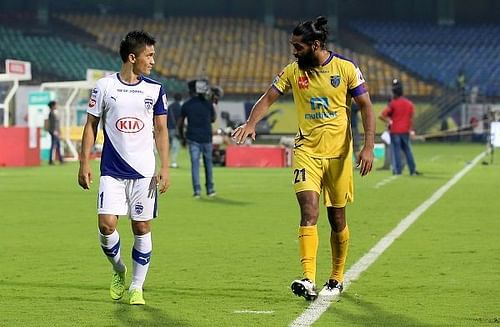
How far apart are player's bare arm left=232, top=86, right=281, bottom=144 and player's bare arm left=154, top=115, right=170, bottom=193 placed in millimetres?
517

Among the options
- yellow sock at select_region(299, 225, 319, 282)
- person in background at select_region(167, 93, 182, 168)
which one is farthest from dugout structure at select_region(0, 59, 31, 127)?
yellow sock at select_region(299, 225, 319, 282)

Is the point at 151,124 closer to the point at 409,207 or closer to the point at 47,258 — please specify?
the point at 47,258

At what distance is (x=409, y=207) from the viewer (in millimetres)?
19844

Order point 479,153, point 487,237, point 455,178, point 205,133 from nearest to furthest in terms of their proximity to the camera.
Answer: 1. point 487,237
2. point 205,133
3. point 455,178
4. point 479,153

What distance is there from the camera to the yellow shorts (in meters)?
10.0

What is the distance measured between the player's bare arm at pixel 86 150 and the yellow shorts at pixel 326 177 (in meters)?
1.47

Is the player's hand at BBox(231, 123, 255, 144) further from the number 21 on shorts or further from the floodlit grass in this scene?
the floodlit grass

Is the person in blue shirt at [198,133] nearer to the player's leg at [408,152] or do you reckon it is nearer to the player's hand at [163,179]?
the player's leg at [408,152]

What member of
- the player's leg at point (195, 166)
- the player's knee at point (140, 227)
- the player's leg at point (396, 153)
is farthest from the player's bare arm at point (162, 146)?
the player's leg at point (396, 153)

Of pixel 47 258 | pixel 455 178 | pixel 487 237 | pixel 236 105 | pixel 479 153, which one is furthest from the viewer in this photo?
pixel 236 105

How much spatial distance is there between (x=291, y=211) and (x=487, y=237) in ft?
14.7

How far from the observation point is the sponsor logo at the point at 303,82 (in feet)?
32.5

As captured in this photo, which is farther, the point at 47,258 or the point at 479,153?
the point at 479,153

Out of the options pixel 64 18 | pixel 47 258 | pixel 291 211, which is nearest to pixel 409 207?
pixel 291 211
